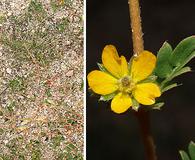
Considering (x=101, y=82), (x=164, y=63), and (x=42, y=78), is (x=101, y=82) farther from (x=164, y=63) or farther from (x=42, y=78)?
(x=42, y=78)

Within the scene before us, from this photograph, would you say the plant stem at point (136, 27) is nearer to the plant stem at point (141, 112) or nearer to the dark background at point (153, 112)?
the plant stem at point (141, 112)

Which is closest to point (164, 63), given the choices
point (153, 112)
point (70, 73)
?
point (70, 73)

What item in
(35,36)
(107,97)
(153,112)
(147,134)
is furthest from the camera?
(153,112)

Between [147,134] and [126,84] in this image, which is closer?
[147,134]

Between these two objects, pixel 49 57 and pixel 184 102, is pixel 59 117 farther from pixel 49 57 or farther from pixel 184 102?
pixel 184 102

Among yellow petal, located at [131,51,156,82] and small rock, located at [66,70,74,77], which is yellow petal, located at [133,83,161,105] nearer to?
yellow petal, located at [131,51,156,82]

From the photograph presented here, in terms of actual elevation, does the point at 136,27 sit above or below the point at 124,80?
above
